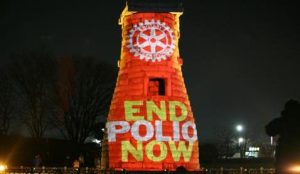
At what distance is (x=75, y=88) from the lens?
52.7 meters

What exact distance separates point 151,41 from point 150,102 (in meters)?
4.19

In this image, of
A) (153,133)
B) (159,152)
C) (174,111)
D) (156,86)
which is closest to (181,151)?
(159,152)

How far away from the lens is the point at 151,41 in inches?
1238

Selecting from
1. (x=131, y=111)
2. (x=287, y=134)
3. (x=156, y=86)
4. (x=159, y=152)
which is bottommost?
(x=159, y=152)

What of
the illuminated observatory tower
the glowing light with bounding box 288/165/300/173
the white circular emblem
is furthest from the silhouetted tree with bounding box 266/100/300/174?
the white circular emblem

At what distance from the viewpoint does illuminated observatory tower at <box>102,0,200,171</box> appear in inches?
1180

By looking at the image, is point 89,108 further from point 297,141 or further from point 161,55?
point 297,141

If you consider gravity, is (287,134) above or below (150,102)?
below

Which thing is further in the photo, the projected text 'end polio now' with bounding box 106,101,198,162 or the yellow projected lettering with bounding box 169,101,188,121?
the yellow projected lettering with bounding box 169,101,188,121

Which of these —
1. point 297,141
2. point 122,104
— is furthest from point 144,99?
point 297,141

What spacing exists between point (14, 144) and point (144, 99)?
86.4 feet

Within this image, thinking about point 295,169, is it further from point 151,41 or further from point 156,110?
point 151,41

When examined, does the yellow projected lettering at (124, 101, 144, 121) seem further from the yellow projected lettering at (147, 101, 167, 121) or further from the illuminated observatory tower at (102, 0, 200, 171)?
the yellow projected lettering at (147, 101, 167, 121)

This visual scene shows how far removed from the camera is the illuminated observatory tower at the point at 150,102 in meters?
30.0
